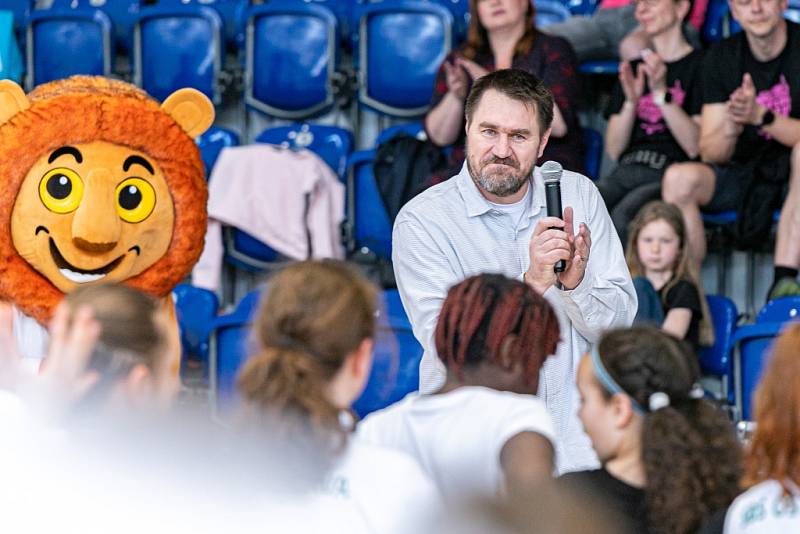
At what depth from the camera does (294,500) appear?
2.05 m

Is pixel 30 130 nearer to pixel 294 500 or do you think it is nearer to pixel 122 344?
pixel 122 344

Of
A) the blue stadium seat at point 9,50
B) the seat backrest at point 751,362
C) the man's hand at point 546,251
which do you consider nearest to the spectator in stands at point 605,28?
the seat backrest at point 751,362

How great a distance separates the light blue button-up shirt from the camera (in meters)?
3.12

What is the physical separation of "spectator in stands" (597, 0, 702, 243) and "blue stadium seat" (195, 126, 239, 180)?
158cm

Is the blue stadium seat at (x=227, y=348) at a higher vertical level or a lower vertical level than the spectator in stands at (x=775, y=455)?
lower

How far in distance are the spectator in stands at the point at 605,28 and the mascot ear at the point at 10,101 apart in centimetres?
264

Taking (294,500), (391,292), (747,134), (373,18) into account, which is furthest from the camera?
(373,18)

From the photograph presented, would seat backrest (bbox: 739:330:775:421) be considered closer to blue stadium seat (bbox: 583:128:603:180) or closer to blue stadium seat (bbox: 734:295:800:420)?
blue stadium seat (bbox: 734:295:800:420)

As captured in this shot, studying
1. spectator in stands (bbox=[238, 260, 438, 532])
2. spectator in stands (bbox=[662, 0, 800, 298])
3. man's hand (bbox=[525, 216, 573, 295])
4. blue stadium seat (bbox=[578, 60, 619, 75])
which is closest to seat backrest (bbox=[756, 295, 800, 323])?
spectator in stands (bbox=[662, 0, 800, 298])

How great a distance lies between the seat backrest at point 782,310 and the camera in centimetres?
448

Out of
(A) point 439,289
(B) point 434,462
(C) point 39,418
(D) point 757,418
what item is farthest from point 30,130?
(D) point 757,418

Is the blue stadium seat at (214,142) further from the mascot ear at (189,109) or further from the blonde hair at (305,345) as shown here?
the blonde hair at (305,345)

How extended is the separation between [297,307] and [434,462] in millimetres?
340

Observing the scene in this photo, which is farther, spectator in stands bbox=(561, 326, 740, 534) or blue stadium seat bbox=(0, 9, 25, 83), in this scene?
blue stadium seat bbox=(0, 9, 25, 83)
